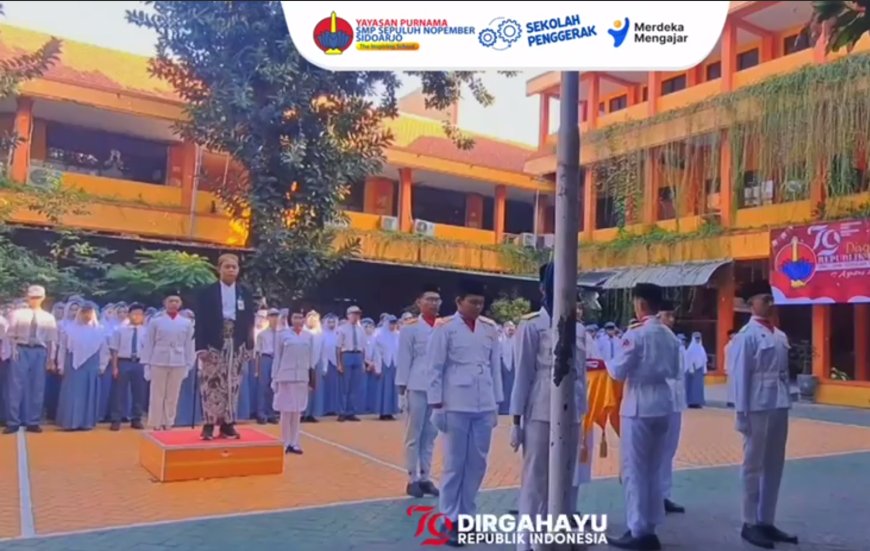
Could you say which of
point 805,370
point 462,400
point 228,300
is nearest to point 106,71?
point 228,300

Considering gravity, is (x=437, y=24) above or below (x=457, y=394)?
above

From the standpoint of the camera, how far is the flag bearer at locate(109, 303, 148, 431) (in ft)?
36.4

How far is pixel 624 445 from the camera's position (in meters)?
Answer: 5.58

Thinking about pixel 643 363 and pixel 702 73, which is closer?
pixel 643 363

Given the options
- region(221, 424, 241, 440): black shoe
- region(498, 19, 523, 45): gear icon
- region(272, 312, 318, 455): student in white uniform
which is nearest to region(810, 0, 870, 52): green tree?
region(498, 19, 523, 45): gear icon

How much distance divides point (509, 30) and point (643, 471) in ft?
10.7

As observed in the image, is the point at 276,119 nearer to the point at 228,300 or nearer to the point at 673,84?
the point at 228,300

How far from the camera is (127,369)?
36.5 ft

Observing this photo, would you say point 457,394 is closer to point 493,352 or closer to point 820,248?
point 493,352

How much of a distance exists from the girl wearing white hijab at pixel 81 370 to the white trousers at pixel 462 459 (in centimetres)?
692

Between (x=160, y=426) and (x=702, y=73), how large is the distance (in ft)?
54.5

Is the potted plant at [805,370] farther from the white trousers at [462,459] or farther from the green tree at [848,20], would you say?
the green tree at [848,20]

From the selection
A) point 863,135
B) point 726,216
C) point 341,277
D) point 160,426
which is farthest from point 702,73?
point 160,426

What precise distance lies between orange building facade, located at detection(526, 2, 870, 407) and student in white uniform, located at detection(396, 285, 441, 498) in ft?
29.6
